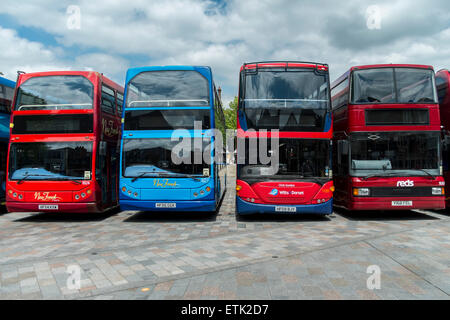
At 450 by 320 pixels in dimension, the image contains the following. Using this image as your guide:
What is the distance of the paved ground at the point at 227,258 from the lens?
4348 mm

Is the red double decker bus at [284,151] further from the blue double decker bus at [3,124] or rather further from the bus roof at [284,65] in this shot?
the blue double decker bus at [3,124]

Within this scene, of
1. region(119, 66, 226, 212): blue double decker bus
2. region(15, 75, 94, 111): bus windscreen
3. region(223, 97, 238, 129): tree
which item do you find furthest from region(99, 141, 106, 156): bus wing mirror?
region(223, 97, 238, 129): tree

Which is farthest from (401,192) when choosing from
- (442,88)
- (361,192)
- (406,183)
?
(442,88)

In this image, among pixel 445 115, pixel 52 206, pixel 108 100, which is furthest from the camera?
pixel 445 115

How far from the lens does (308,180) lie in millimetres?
9258

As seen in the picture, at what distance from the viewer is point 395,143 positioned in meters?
9.51

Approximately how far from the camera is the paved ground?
435 centimetres

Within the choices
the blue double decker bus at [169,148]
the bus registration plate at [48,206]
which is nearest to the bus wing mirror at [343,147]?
the blue double decker bus at [169,148]

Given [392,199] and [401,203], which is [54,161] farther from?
[401,203]

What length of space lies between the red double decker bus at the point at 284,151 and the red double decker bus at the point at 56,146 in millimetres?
4036

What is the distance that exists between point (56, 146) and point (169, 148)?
122 inches

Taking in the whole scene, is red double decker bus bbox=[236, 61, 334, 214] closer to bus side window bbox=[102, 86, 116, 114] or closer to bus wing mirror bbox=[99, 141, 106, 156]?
bus wing mirror bbox=[99, 141, 106, 156]

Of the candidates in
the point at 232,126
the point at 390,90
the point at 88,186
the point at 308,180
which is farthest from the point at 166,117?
the point at 232,126

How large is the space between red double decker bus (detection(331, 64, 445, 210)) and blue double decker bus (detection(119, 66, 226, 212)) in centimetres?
390
